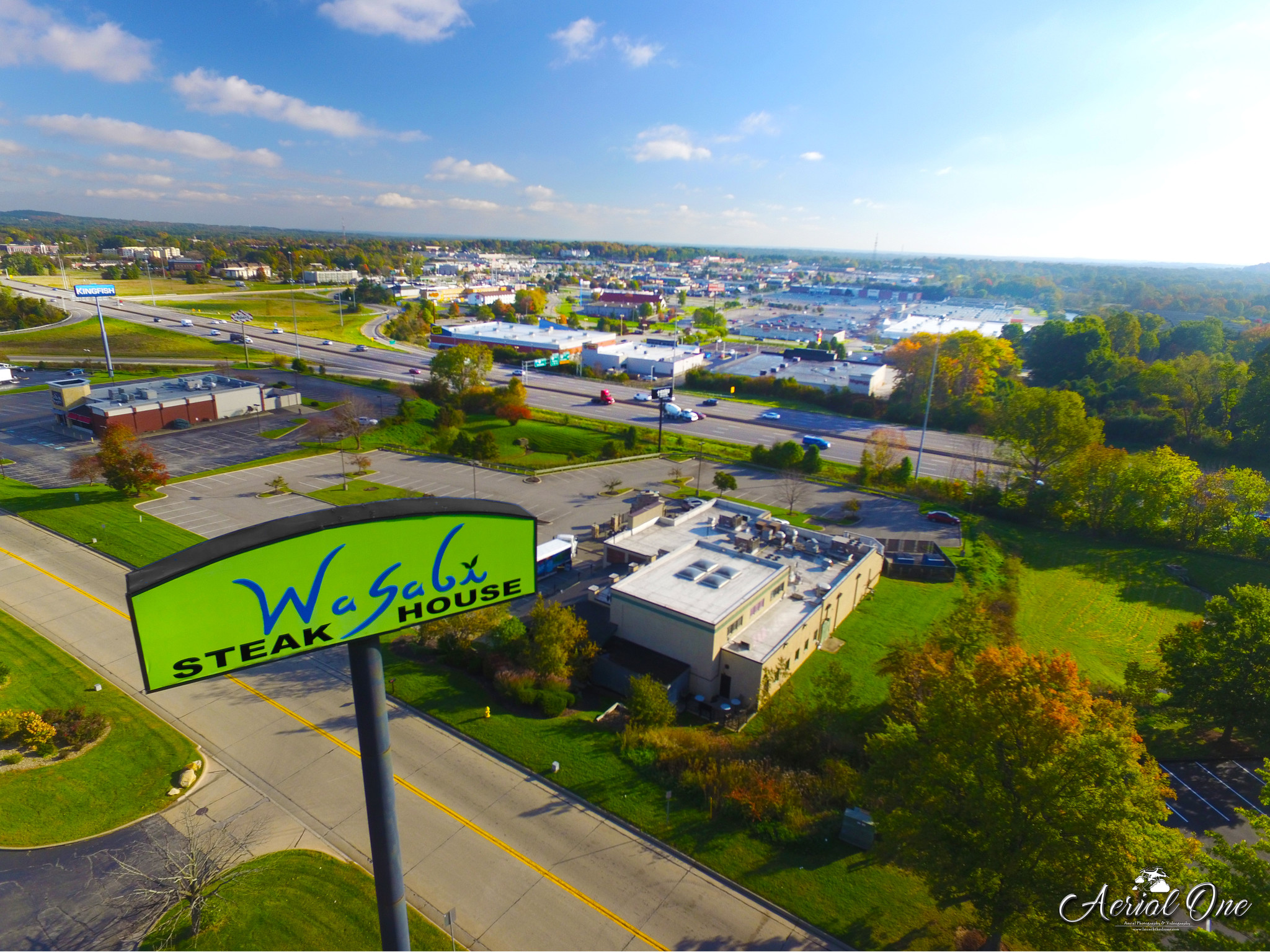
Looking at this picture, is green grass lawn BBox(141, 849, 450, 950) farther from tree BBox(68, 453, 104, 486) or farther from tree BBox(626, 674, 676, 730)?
tree BBox(68, 453, 104, 486)

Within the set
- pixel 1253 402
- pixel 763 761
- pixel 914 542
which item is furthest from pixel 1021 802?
pixel 1253 402

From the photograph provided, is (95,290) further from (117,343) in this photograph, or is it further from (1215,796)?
(1215,796)

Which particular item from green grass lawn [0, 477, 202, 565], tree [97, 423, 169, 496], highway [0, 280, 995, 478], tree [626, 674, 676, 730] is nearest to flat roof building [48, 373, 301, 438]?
green grass lawn [0, 477, 202, 565]

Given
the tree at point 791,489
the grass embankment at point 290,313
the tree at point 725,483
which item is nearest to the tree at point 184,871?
the tree at point 725,483

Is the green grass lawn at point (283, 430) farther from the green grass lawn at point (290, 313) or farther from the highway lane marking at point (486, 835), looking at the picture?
the green grass lawn at point (290, 313)

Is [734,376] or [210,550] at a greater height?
[210,550]

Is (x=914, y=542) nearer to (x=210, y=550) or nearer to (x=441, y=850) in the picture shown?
(x=441, y=850)

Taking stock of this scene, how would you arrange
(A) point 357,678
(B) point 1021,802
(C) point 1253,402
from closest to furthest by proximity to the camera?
(A) point 357,678 < (B) point 1021,802 < (C) point 1253,402
